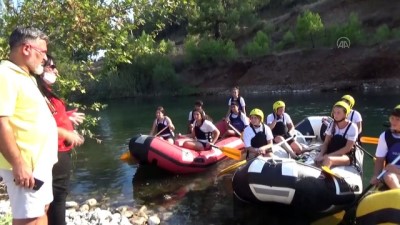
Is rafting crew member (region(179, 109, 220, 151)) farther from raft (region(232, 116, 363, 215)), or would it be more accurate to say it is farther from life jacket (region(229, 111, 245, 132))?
raft (region(232, 116, 363, 215))

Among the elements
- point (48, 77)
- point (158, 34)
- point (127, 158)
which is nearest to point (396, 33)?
point (158, 34)

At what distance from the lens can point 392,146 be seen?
5133mm

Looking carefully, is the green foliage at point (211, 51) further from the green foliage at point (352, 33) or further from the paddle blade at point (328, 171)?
the paddle blade at point (328, 171)

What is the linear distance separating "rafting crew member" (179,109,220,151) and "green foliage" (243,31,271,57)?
904 inches

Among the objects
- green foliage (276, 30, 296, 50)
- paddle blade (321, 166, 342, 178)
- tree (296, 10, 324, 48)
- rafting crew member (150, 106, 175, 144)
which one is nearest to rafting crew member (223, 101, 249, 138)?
rafting crew member (150, 106, 175, 144)

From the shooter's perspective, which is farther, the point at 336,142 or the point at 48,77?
the point at 336,142

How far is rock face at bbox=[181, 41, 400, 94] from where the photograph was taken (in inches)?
1050

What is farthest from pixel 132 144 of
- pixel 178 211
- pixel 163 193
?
pixel 178 211

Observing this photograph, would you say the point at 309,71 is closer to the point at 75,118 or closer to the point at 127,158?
the point at 127,158

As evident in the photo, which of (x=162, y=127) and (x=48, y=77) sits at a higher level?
(x=48, y=77)

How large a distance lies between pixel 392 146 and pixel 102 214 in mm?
3681

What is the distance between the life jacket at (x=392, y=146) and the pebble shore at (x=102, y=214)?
3.05 meters

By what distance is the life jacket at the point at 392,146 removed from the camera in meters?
5.10

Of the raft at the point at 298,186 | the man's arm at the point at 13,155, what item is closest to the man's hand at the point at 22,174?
the man's arm at the point at 13,155
